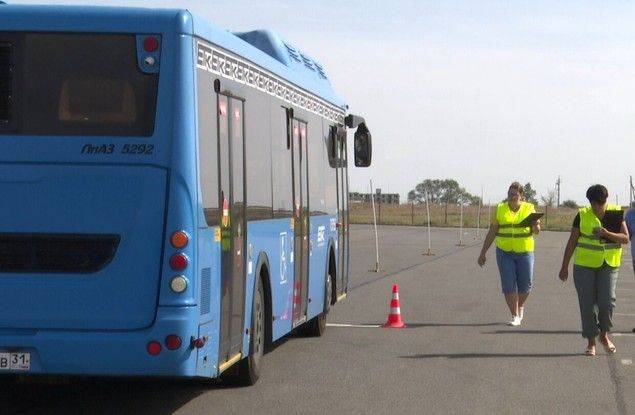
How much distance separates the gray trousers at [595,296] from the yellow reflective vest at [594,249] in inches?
2.5

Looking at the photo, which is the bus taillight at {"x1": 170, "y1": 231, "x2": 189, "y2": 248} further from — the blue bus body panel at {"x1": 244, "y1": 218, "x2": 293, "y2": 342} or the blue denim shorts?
the blue denim shorts

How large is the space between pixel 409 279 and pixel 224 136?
19.5m

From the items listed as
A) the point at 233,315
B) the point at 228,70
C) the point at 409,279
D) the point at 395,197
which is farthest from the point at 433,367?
the point at 395,197

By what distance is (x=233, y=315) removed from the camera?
1097cm

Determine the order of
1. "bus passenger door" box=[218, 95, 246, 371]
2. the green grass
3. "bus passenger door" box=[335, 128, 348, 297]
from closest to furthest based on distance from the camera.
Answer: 1. "bus passenger door" box=[218, 95, 246, 371]
2. "bus passenger door" box=[335, 128, 348, 297]
3. the green grass

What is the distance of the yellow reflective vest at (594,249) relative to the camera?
49.7 feet

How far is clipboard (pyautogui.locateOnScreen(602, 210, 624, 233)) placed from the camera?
1531 centimetres

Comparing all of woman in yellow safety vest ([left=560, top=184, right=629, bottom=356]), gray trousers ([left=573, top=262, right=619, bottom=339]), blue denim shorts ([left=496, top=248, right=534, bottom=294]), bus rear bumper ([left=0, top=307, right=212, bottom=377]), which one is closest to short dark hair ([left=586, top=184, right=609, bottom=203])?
woman in yellow safety vest ([left=560, top=184, right=629, bottom=356])

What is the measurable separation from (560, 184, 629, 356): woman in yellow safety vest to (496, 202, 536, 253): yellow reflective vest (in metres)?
3.15

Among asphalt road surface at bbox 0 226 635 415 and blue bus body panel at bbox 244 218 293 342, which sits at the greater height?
blue bus body panel at bbox 244 218 293 342

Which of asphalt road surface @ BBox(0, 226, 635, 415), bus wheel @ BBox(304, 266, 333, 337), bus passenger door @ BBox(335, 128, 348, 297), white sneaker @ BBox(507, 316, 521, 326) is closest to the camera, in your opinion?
asphalt road surface @ BBox(0, 226, 635, 415)

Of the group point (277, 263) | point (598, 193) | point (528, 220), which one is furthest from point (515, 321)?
point (277, 263)

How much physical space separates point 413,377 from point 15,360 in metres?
4.63

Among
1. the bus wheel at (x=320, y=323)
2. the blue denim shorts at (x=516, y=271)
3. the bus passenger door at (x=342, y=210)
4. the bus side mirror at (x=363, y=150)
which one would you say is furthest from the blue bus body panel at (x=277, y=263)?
the blue denim shorts at (x=516, y=271)
